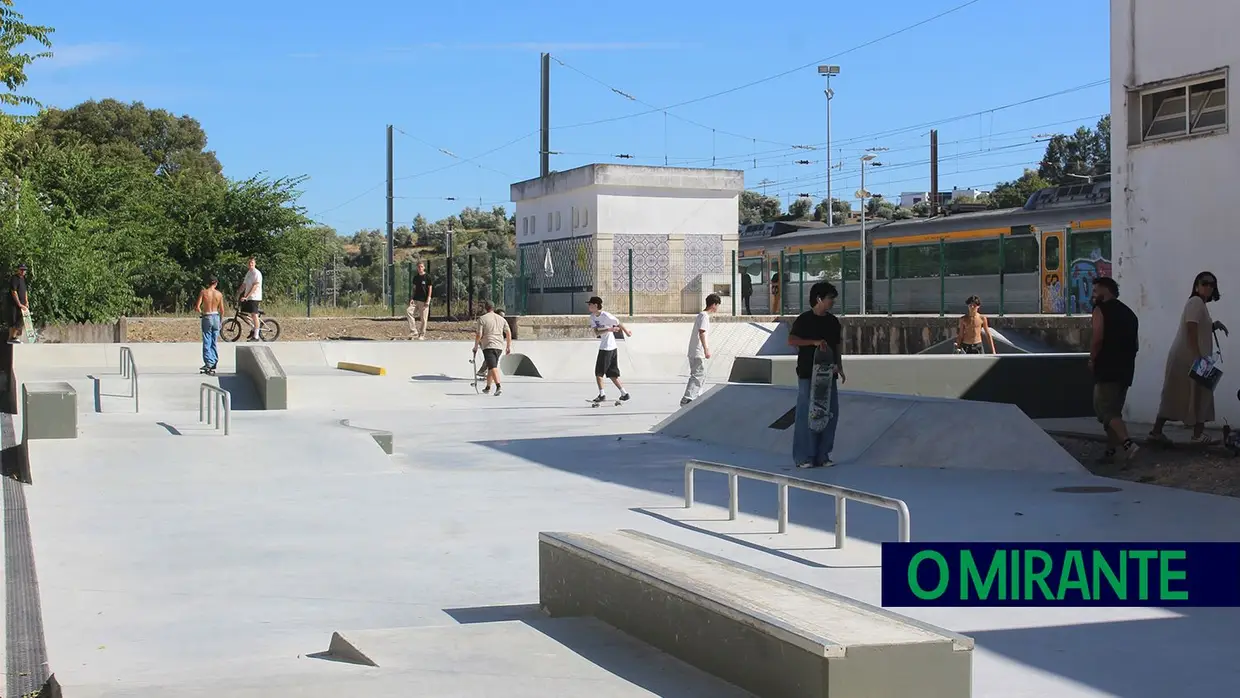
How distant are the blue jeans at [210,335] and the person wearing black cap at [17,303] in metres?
3.97

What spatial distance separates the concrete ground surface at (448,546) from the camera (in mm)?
5074

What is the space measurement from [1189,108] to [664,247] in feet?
65.9

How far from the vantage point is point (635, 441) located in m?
14.8

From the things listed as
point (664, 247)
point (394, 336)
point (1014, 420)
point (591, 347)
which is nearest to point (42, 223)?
point (394, 336)

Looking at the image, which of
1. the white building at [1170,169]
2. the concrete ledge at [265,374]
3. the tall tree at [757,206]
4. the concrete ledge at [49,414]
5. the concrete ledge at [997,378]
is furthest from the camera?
the tall tree at [757,206]

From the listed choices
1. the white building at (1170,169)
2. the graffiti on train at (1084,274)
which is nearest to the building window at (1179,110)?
the white building at (1170,169)

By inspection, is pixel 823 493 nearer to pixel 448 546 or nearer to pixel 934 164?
pixel 448 546

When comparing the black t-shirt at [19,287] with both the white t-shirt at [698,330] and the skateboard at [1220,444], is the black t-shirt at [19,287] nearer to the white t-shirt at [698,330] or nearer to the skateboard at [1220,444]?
the white t-shirt at [698,330]

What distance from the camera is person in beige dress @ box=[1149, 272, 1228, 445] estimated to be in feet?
38.2

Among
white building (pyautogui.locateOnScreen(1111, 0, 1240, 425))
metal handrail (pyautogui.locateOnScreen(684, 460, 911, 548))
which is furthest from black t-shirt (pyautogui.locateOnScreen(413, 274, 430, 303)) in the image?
metal handrail (pyautogui.locateOnScreen(684, 460, 911, 548))

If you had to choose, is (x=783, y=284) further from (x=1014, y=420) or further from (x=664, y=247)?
(x=1014, y=420)

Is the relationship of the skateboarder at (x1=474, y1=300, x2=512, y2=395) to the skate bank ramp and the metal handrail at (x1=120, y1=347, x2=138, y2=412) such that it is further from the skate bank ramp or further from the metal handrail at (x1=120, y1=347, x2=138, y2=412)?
the skate bank ramp

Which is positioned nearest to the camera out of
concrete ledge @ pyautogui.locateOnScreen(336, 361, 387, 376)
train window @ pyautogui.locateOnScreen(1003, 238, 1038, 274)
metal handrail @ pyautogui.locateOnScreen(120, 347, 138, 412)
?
metal handrail @ pyautogui.locateOnScreen(120, 347, 138, 412)

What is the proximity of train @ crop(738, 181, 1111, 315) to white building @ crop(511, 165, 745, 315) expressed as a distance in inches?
91.2
